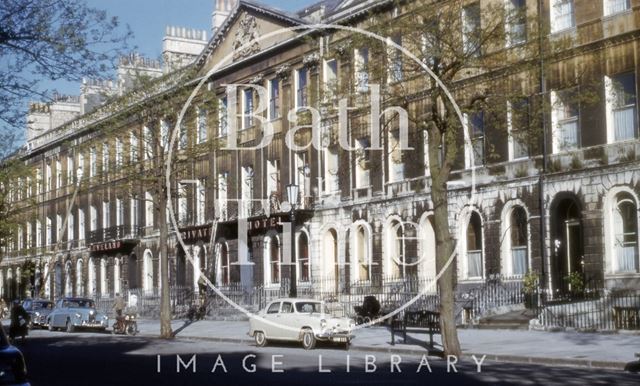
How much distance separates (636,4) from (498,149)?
273 inches

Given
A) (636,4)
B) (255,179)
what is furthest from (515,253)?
(255,179)

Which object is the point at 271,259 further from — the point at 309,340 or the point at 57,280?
the point at 57,280

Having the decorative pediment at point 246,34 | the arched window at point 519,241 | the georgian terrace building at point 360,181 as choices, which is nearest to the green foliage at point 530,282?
the georgian terrace building at point 360,181

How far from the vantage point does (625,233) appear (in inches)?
1220

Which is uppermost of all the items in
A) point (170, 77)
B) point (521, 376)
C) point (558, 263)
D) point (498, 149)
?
point (170, 77)

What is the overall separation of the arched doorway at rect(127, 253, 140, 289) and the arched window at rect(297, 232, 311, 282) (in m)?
17.7

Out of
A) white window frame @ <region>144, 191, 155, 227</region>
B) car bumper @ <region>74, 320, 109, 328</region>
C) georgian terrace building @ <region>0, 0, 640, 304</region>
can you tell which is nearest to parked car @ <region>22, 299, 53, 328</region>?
car bumper @ <region>74, 320, 109, 328</region>

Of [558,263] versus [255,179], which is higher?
[255,179]

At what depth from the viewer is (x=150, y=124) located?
38656 millimetres

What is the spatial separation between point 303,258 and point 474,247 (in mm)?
11217

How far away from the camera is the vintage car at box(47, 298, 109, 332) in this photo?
45594mm

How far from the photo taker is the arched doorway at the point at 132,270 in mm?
60344

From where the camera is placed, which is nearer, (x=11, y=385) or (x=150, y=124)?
(x=11, y=385)

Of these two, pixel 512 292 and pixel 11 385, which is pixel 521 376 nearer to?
pixel 11 385
